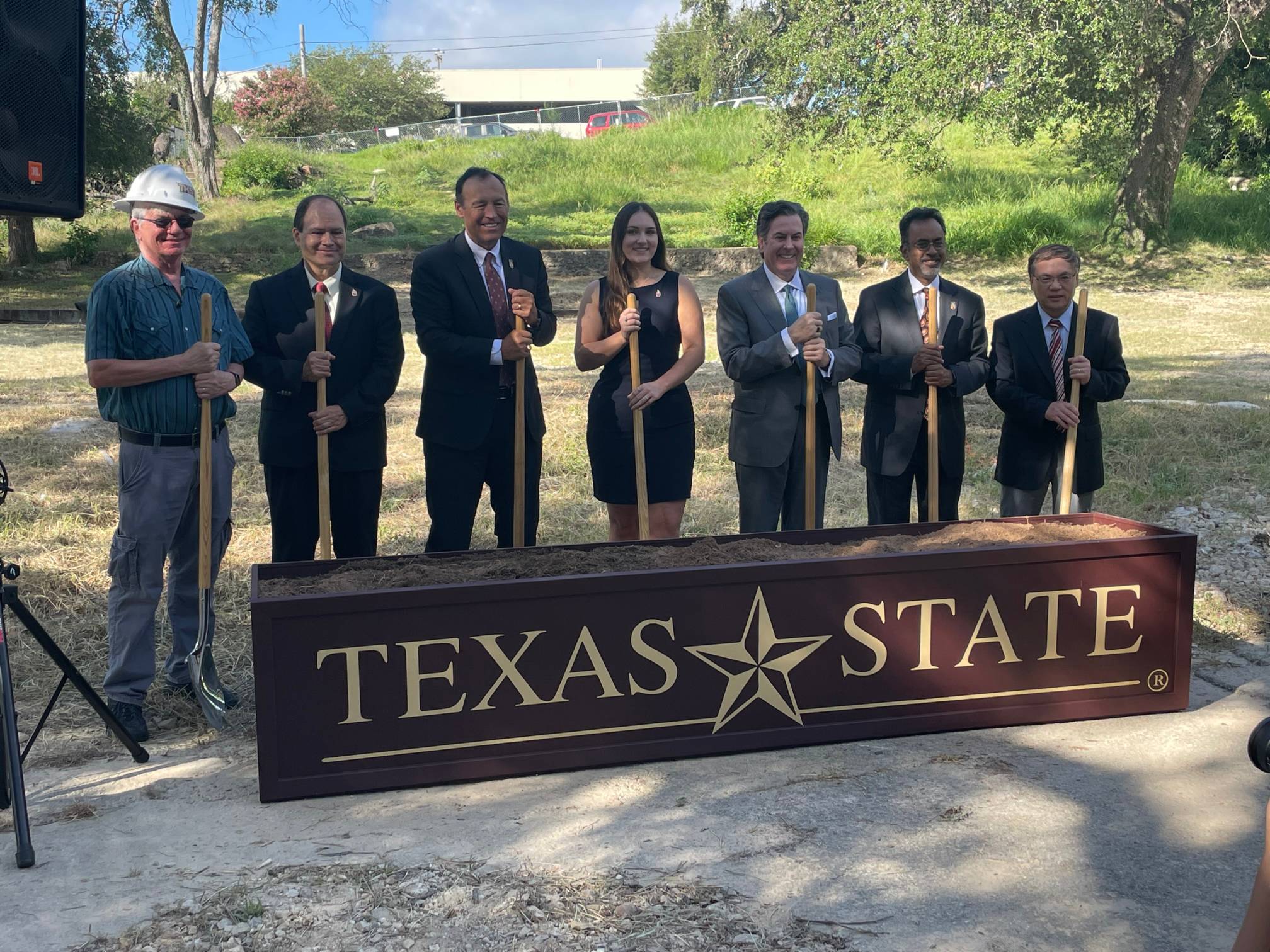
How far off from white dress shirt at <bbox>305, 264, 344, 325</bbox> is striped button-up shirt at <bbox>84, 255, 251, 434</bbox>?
510mm

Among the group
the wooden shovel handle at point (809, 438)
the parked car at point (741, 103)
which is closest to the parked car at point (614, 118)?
the parked car at point (741, 103)

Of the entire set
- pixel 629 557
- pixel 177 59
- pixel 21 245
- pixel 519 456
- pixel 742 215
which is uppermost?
pixel 177 59

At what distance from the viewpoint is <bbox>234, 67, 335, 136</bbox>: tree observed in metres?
42.2

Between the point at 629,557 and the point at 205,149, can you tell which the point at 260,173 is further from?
the point at 629,557

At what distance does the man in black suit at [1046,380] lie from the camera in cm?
503

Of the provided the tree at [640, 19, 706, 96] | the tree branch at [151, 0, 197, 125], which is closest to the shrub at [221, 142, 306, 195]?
the tree branch at [151, 0, 197, 125]

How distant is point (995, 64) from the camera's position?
15.4 m

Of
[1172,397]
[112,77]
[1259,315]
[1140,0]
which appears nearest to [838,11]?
[1140,0]

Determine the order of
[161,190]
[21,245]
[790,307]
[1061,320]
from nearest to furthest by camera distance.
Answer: [161,190] < [790,307] < [1061,320] < [21,245]

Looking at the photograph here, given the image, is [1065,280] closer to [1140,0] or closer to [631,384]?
[631,384]

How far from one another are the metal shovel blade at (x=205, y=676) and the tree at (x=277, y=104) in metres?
41.0

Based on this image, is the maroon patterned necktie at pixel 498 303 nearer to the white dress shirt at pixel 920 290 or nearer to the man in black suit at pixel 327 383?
the man in black suit at pixel 327 383

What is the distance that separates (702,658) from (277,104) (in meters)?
43.0

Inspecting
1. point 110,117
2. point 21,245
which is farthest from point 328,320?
point 21,245
